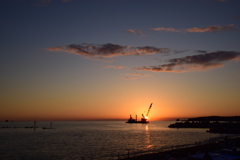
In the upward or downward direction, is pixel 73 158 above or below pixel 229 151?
below

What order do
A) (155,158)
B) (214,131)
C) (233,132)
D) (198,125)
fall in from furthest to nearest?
1. (198,125)
2. (214,131)
3. (233,132)
4. (155,158)

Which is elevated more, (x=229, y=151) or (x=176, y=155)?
(x=229, y=151)

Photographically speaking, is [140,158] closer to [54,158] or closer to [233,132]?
[54,158]

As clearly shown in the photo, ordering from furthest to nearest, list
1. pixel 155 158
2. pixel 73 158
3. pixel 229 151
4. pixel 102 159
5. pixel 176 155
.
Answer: pixel 73 158, pixel 102 159, pixel 176 155, pixel 155 158, pixel 229 151

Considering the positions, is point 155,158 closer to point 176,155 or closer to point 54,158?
point 176,155

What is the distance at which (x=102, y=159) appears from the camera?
163 feet

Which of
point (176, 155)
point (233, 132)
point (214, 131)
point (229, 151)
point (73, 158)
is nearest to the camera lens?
point (229, 151)

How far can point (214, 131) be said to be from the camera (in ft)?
451

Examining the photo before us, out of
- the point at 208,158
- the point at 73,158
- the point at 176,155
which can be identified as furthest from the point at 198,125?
the point at 208,158

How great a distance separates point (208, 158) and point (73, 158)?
4099 centimetres

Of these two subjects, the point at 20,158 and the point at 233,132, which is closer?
the point at 20,158

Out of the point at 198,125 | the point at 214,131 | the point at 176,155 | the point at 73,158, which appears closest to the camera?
the point at 176,155

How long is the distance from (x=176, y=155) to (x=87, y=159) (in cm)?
2571

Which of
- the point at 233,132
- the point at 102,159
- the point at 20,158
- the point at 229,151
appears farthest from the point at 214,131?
the point at 229,151
